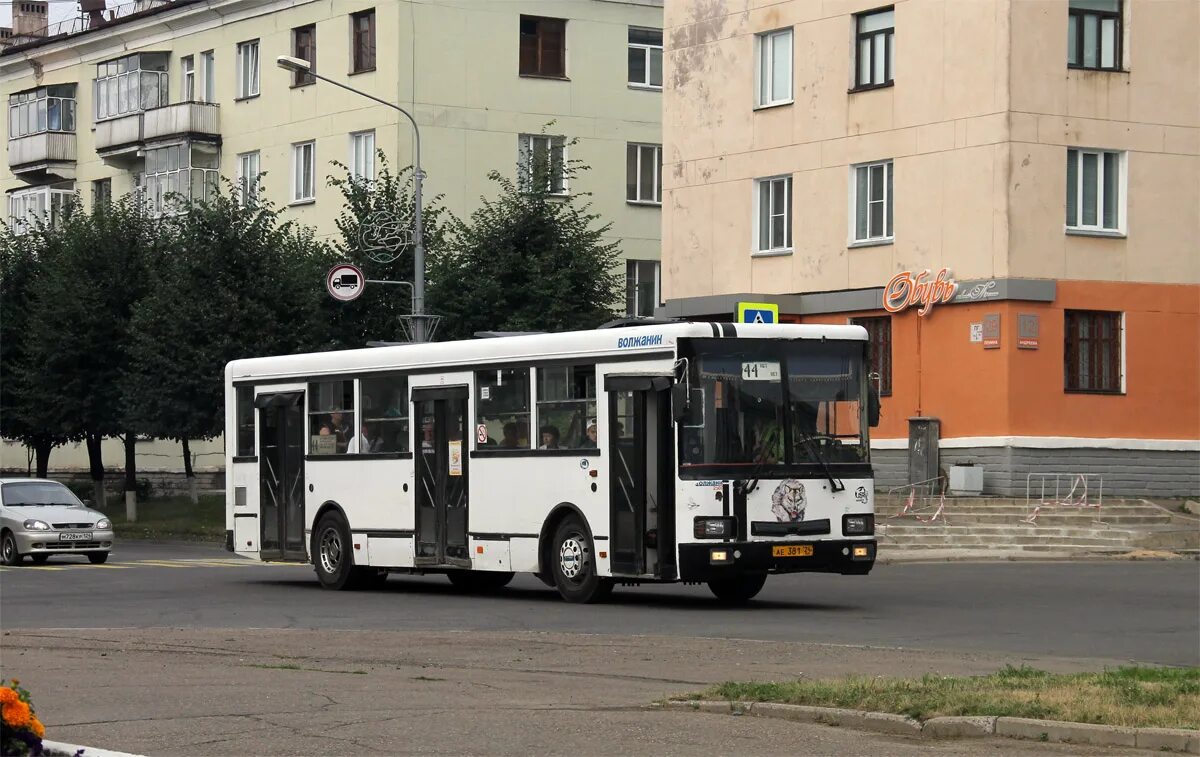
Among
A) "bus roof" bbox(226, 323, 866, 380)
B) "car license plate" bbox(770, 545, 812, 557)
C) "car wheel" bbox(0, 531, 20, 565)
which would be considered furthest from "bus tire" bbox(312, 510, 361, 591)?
"car wheel" bbox(0, 531, 20, 565)

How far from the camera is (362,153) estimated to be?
2175 inches

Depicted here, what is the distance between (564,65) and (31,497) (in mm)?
26596

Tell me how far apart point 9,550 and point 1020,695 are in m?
24.5

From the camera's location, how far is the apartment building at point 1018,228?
38.3 metres

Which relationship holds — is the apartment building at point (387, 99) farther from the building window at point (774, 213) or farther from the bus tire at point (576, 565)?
the bus tire at point (576, 565)

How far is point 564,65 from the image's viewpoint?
57250 mm

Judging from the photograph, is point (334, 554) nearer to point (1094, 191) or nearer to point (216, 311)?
point (1094, 191)

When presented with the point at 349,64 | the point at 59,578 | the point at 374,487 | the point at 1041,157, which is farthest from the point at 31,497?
the point at 349,64

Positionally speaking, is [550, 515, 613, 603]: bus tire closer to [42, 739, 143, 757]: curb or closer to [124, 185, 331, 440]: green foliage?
[42, 739, 143, 757]: curb

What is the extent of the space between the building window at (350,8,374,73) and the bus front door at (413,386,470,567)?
31336 millimetres

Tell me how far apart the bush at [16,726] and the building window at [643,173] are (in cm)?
5043

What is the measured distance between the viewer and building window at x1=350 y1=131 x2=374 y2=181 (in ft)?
180

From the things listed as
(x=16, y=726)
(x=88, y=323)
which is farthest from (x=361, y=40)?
(x=16, y=726)

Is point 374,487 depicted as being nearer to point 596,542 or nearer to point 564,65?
point 596,542
